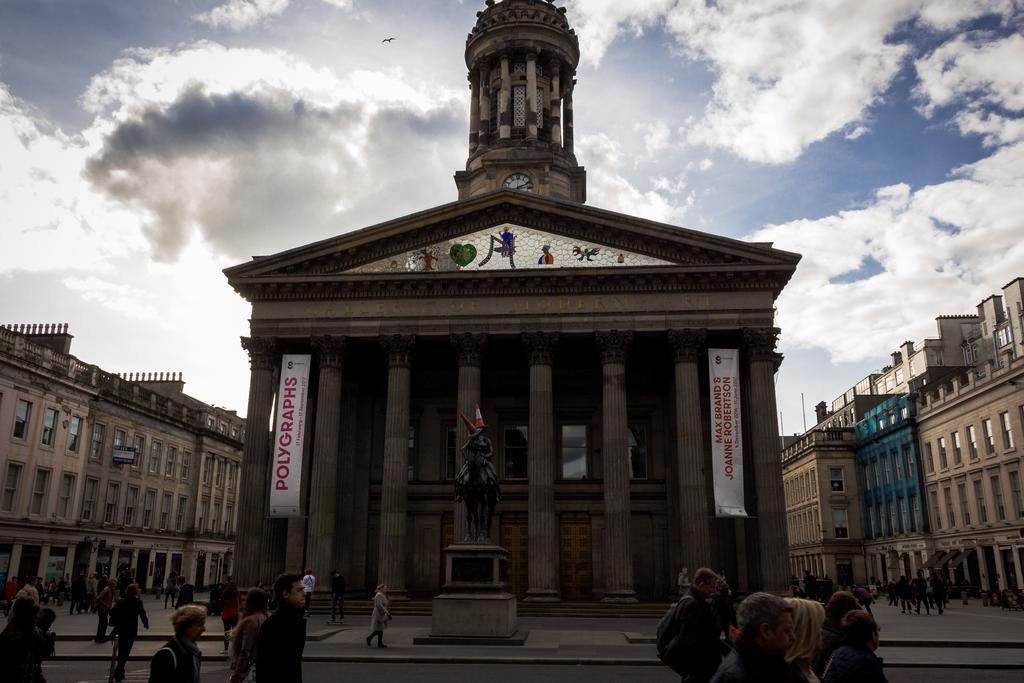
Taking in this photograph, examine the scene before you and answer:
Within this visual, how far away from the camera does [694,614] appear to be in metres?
7.29

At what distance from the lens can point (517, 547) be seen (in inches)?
1406

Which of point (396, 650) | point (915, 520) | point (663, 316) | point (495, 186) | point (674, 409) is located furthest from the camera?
point (915, 520)

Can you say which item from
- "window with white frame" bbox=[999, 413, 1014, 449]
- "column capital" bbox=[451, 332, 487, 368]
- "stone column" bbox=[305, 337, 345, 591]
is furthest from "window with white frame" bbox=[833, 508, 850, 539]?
"stone column" bbox=[305, 337, 345, 591]

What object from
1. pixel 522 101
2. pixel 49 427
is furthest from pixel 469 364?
pixel 49 427

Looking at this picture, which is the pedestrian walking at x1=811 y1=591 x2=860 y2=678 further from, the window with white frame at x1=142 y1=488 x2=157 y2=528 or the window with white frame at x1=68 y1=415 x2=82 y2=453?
the window with white frame at x1=142 y1=488 x2=157 y2=528

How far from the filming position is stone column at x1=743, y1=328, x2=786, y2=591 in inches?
1214

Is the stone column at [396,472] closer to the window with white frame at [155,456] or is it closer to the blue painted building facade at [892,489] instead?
the window with white frame at [155,456]

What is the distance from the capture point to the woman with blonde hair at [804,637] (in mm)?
4848

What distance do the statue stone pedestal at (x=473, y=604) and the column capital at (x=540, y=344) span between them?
13198 millimetres

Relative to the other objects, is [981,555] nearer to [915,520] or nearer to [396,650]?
[915,520]

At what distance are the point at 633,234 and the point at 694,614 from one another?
89.8ft

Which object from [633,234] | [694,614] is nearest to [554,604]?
[633,234]

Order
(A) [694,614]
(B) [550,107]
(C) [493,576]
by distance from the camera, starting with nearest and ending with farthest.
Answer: (A) [694,614] → (C) [493,576] → (B) [550,107]

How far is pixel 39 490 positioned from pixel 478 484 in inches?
1252
